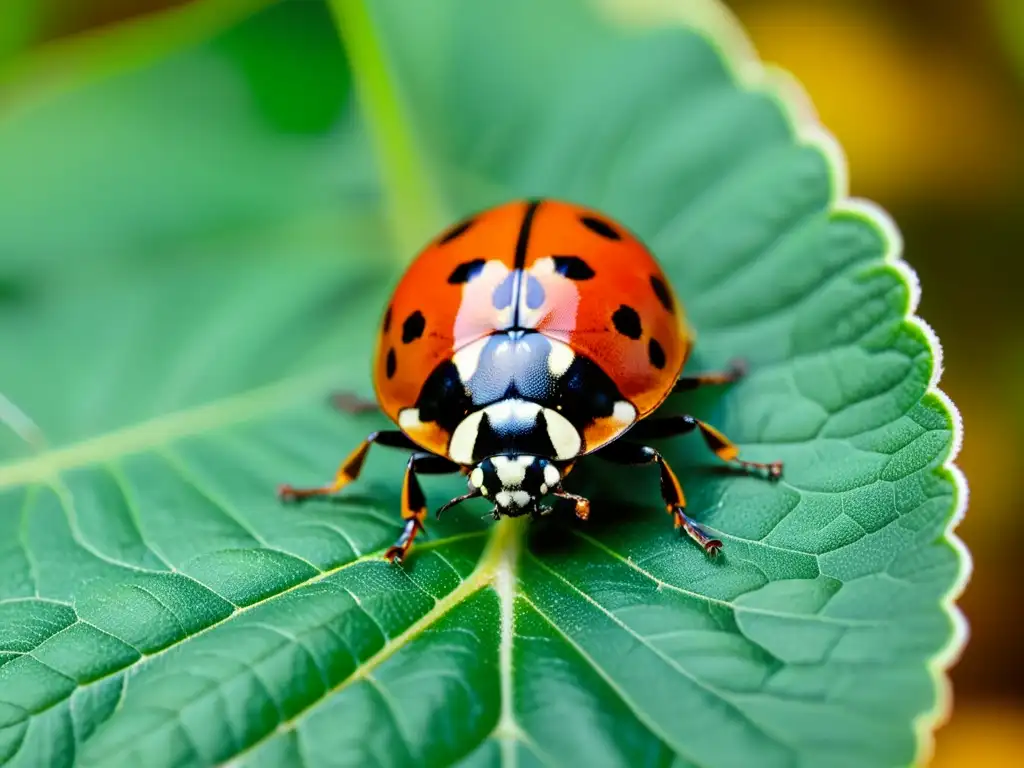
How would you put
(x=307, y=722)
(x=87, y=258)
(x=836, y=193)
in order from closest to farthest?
(x=307, y=722) < (x=836, y=193) < (x=87, y=258)

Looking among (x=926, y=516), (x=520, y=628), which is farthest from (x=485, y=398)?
(x=926, y=516)

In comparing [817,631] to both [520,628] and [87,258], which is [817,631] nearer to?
[520,628]

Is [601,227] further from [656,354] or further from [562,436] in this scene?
[562,436]

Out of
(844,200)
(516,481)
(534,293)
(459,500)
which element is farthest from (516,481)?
(844,200)

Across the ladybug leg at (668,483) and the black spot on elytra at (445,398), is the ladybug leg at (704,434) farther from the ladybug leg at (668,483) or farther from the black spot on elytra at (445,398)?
the black spot on elytra at (445,398)

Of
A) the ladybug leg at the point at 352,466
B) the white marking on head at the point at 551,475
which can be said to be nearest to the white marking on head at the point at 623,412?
the white marking on head at the point at 551,475
